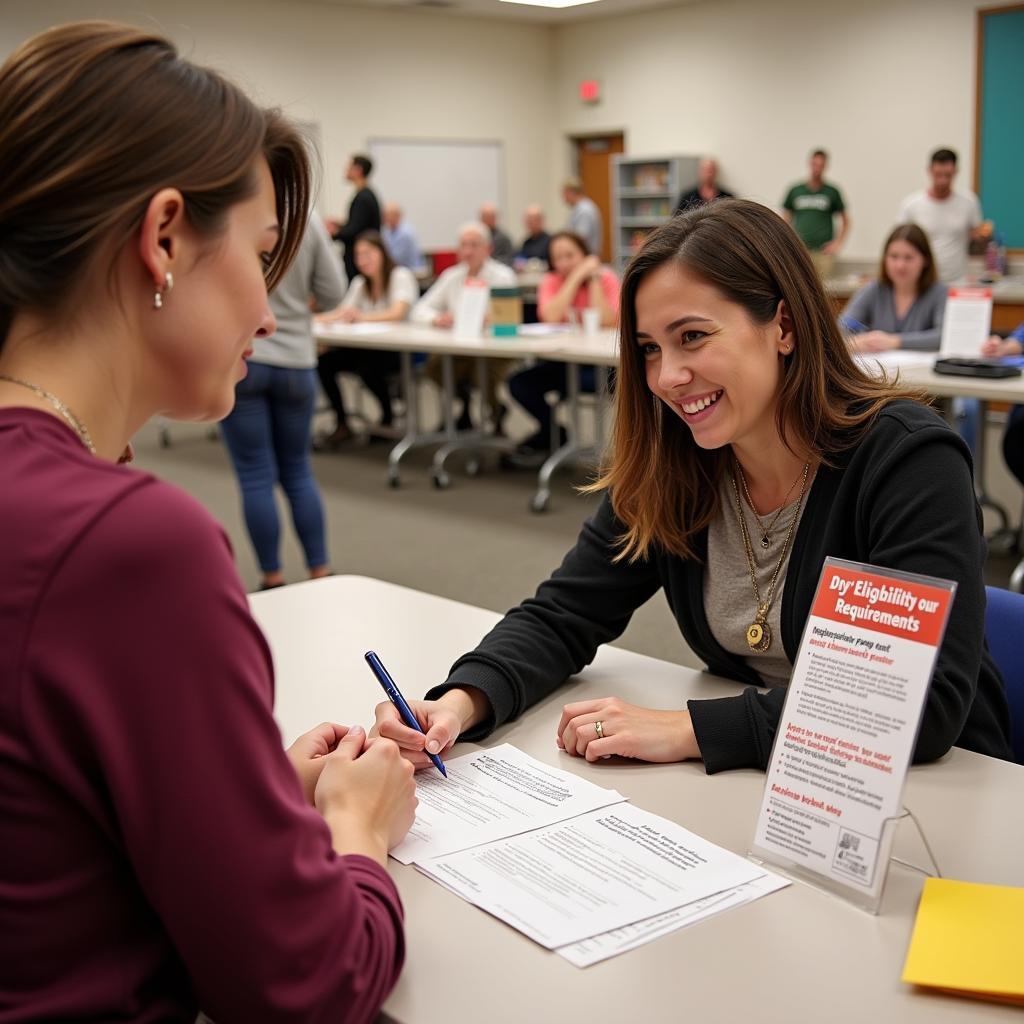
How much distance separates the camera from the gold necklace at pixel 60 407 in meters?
0.78

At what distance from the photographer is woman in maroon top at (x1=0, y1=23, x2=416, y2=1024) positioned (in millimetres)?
665

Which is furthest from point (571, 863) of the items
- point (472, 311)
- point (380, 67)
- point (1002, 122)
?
point (380, 67)

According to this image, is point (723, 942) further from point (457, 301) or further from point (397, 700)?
point (457, 301)

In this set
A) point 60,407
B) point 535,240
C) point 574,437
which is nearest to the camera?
point 60,407

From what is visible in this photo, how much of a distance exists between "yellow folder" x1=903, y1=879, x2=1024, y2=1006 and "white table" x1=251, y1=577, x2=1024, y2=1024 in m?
0.01

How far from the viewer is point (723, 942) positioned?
93 centimetres

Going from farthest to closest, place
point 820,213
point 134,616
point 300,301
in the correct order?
1. point 820,213
2. point 300,301
3. point 134,616

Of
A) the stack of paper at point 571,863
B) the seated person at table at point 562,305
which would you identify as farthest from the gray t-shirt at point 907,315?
the stack of paper at point 571,863

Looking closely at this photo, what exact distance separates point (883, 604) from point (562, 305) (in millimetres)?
5347

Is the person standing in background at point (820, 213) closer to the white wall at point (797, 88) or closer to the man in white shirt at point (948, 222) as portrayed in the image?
the white wall at point (797, 88)

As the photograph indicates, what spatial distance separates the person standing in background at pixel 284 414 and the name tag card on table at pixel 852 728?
109 inches

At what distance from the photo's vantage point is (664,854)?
106 cm

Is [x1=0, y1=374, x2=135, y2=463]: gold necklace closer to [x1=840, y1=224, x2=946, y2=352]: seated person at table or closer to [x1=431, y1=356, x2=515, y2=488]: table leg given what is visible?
[x1=840, y1=224, x2=946, y2=352]: seated person at table

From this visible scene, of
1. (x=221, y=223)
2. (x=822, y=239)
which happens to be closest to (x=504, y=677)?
(x=221, y=223)
